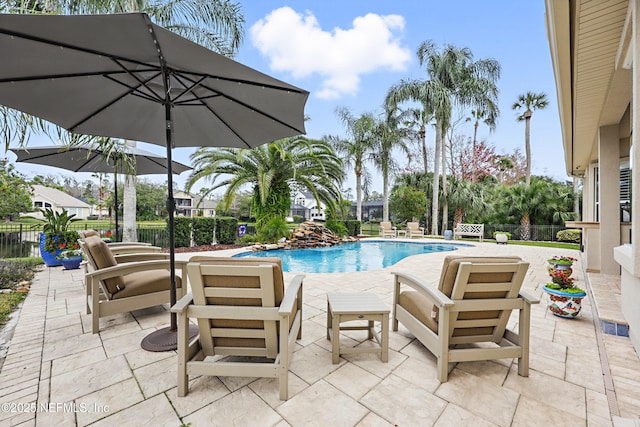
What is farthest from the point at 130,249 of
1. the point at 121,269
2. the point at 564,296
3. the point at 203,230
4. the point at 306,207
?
the point at 306,207

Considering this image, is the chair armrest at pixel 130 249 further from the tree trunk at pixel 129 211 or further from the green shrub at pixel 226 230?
the green shrub at pixel 226 230

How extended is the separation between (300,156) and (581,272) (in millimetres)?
9028

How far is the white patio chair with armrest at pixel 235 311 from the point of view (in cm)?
181

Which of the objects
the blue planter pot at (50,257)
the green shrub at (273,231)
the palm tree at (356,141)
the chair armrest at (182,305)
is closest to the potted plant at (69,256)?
the blue planter pot at (50,257)

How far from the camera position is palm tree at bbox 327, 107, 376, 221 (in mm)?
17109

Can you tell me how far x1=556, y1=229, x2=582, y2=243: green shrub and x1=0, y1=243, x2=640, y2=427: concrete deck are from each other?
14083mm

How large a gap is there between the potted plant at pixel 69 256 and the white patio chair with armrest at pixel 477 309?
270 inches

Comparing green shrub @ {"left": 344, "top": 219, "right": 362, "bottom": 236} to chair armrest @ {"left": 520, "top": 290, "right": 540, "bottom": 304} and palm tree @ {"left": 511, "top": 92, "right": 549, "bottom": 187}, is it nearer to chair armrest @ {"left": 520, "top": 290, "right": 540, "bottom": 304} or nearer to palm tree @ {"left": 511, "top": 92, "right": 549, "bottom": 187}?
palm tree @ {"left": 511, "top": 92, "right": 549, "bottom": 187}

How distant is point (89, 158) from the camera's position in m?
5.36

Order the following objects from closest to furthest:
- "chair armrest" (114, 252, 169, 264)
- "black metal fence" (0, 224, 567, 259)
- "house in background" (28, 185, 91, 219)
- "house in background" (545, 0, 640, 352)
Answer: "house in background" (545, 0, 640, 352)
"chair armrest" (114, 252, 169, 264)
"black metal fence" (0, 224, 567, 259)
"house in background" (28, 185, 91, 219)

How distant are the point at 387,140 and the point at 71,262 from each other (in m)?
15.9

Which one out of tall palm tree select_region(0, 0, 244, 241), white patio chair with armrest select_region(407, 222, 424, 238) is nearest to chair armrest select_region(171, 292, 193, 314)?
tall palm tree select_region(0, 0, 244, 241)

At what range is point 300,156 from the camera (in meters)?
11.1

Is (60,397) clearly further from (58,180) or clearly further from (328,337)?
(58,180)
